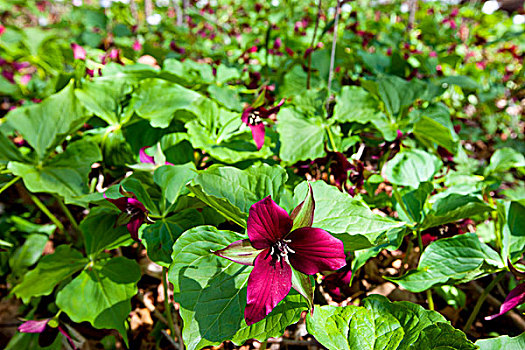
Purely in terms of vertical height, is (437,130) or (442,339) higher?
(437,130)

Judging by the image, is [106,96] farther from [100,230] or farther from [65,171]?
Answer: [100,230]

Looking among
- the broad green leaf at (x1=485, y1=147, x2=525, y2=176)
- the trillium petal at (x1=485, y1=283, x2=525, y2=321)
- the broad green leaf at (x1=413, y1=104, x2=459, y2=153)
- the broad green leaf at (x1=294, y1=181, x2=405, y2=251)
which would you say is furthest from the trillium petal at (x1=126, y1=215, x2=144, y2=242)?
the broad green leaf at (x1=485, y1=147, x2=525, y2=176)

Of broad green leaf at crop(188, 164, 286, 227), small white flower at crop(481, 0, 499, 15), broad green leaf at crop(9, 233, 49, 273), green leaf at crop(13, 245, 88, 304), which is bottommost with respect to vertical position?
broad green leaf at crop(9, 233, 49, 273)

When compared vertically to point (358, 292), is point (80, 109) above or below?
above

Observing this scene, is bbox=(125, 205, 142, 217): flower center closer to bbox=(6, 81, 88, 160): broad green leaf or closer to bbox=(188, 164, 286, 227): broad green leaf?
bbox=(188, 164, 286, 227): broad green leaf

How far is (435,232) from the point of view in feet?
4.13

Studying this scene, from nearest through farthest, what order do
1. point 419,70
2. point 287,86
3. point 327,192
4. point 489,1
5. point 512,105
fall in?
point 327,192 → point 287,86 → point 419,70 → point 512,105 → point 489,1

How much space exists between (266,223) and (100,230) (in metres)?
0.77

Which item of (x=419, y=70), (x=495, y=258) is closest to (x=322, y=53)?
(x=419, y=70)

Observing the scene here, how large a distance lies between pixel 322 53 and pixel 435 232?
130 centimetres

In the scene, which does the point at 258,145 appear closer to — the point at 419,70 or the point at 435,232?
the point at 435,232

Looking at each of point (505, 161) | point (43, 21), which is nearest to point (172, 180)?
point (505, 161)

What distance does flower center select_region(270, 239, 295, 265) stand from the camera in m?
0.78

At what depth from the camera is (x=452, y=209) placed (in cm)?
113
